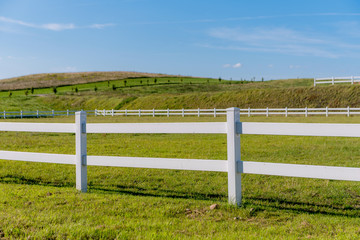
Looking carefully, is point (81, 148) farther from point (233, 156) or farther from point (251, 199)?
point (251, 199)

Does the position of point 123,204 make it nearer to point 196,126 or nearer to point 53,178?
point 196,126

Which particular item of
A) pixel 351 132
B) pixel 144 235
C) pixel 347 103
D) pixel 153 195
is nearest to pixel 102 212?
pixel 144 235

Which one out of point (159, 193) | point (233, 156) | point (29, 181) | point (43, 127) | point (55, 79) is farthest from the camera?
point (55, 79)

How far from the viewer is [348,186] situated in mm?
8688

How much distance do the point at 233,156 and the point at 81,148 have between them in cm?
314

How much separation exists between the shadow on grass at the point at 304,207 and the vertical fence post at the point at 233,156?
1.80ft

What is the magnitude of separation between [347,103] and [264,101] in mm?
10833

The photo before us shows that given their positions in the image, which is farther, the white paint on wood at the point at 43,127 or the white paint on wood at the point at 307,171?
the white paint on wood at the point at 43,127

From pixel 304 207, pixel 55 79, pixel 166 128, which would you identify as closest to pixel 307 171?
pixel 304 207

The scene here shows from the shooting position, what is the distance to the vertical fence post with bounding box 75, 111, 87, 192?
7305mm

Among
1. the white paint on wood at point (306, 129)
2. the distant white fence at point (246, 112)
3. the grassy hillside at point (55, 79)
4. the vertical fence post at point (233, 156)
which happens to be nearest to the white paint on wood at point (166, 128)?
the vertical fence post at point (233, 156)

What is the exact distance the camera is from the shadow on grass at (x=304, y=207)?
6406 mm

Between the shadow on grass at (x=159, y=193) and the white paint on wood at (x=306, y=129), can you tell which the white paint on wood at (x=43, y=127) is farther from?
the white paint on wood at (x=306, y=129)

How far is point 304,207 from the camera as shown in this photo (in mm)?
6715
